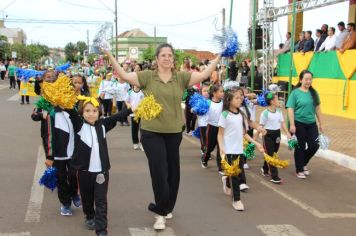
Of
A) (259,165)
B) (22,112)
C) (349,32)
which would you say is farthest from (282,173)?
(22,112)

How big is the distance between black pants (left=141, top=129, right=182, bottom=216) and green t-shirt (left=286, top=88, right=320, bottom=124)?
3.04 meters

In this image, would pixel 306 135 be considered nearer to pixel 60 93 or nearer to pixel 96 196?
pixel 96 196

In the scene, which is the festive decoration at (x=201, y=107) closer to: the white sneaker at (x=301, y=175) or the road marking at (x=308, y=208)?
the road marking at (x=308, y=208)

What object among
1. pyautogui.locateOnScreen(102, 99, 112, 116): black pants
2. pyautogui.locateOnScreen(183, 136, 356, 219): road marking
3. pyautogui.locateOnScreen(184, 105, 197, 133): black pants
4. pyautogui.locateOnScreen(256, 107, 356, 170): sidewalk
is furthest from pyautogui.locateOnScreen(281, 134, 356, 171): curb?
pyautogui.locateOnScreen(102, 99, 112, 116): black pants

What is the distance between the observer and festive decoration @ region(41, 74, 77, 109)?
494 centimetres

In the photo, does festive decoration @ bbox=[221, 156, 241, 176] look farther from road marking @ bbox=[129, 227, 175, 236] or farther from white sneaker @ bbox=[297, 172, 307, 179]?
white sneaker @ bbox=[297, 172, 307, 179]

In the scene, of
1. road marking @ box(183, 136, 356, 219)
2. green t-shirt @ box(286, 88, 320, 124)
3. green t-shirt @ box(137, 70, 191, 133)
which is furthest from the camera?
green t-shirt @ box(286, 88, 320, 124)

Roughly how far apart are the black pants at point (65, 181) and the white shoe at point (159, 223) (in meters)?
1.01

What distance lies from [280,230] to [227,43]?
2.04 meters

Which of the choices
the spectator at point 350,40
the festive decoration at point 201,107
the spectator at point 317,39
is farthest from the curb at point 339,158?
the spectator at point 317,39

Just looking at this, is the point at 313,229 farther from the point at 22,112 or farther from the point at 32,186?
the point at 22,112

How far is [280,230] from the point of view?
507 centimetres

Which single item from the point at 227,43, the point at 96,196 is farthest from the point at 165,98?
the point at 96,196

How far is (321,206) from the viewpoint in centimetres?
605
